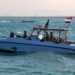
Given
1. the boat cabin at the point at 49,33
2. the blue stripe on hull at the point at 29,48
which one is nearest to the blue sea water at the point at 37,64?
the blue stripe on hull at the point at 29,48

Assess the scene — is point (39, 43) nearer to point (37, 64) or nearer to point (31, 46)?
point (31, 46)

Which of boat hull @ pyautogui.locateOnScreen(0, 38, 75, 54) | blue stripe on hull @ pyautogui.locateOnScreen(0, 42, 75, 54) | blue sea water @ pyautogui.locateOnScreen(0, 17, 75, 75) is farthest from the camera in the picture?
blue stripe on hull @ pyautogui.locateOnScreen(0, 42, 75, 54)

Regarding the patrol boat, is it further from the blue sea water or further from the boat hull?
the blue sea water

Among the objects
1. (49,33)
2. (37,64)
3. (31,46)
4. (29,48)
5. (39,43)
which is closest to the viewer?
(37,64)

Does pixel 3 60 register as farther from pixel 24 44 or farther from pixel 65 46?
pixel 65 46

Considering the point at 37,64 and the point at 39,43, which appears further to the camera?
the point at 39,43

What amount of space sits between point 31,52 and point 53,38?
223 cm

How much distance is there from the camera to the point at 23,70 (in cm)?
2650

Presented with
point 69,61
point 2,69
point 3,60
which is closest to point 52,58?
point 69,61

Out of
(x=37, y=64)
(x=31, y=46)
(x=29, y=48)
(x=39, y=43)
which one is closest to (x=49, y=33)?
(x=39, y=43)

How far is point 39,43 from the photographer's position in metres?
33.4

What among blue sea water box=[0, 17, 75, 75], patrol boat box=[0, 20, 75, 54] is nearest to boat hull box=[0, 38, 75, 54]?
patrol boat box=[0, 20, 75, 54]

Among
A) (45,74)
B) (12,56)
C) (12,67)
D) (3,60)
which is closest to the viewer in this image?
(45,74)

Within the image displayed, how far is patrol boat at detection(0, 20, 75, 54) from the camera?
33.5 metres
